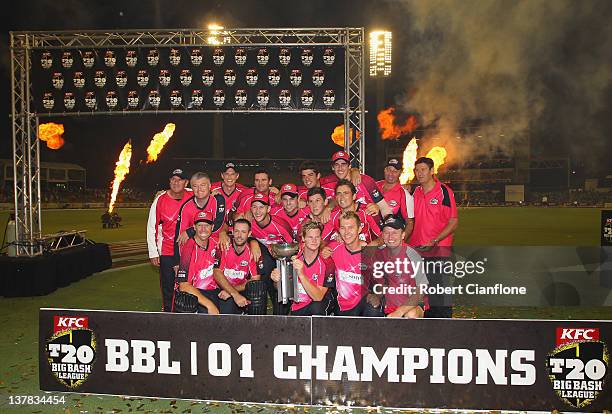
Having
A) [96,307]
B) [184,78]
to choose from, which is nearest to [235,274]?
[96,307]

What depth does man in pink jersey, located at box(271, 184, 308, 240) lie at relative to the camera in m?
6.26

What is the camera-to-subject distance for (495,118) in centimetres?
6309

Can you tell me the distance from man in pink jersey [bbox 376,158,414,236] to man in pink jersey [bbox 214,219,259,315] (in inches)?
83.9

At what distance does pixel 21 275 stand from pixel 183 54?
234 inches

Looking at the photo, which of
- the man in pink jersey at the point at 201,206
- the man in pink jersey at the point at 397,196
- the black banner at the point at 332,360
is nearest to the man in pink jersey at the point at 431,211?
the man in pink jersey at the point at 397,196

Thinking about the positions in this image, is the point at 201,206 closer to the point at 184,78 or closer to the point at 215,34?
the point at 184,78

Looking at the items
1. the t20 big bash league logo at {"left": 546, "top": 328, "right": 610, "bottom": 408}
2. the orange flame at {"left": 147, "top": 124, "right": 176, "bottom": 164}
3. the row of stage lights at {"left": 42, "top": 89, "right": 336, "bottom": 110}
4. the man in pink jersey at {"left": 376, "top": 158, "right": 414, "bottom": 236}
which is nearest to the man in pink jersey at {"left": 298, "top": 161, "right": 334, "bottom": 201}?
the man in pink jersey at {"left": 376, "top": 158, "right": 414, "bottom": 236}

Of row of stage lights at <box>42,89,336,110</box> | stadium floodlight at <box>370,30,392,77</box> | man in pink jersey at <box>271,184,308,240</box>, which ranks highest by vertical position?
stadium floodlight at <box>370,30,392,77</box>

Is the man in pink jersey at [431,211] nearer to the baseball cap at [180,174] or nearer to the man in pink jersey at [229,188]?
the man in pink jersey at [229,188]

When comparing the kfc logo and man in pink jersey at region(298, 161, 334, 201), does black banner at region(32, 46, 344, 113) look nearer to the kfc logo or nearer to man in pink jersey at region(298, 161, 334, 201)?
man in pink jersey at region(298, 161, 334, 201)

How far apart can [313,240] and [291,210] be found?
57.5 inches

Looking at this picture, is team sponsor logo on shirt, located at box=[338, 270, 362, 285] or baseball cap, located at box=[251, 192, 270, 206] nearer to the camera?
team sponsor logo on shirt, located at box=[338, 270, 362, 285]

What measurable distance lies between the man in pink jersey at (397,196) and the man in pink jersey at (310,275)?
76.5 inches

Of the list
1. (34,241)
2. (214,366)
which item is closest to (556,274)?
(214,366)
